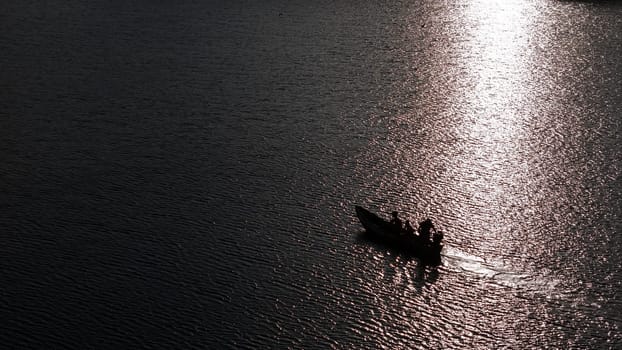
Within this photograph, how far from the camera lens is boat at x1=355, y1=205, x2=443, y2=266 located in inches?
1516

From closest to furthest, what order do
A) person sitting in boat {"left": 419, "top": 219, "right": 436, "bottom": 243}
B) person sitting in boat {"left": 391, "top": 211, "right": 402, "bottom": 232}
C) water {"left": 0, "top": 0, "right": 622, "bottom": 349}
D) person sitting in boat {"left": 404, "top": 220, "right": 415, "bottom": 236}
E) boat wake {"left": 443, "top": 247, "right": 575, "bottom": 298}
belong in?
water {"left": 0, "top": 0, "right": 622, "bottom": 349}, boat wake {"left": 443, "top": 247, "right": 575, "bottom": 298}, person sitting in boat {"left": 419, "top": 219, "right": 436, "bottom": 243}, person sitting in boat {"left": 404, "top": 220, "right": 415, "bottom": 236}, person sitting in boat {"left": 391, "top": 211, "right": 402, "bottom": 232}

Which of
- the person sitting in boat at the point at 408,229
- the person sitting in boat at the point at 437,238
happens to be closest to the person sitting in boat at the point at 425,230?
the person sitting in boat at the point at 437,238

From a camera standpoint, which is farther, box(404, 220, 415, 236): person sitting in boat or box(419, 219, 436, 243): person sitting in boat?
box(404, 220, 415, 236): person sitting in boat

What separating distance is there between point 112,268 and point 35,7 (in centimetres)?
7406

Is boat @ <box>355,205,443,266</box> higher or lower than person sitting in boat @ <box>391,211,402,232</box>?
lower

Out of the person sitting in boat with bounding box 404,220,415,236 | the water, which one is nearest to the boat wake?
the water

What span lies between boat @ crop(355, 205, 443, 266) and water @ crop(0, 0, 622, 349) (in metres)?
0.72

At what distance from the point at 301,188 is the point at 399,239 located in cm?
933

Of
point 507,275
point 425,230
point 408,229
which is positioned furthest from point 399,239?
point 507,275

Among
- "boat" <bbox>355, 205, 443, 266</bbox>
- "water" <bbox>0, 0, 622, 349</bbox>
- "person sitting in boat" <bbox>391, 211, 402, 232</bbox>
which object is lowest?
"water" <bbox>0, 0, 622, 349</bbox>

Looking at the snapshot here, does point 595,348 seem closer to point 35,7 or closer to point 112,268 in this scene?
point 112,268

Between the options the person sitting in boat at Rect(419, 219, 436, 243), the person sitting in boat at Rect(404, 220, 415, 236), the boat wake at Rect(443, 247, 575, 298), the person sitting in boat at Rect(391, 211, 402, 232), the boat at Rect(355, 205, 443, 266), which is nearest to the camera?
the boat wake at Rect(443, 247, 575, 298)

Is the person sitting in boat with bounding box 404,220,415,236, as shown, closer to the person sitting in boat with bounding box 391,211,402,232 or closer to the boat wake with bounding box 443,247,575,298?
the person sitting in boat with bounding box 391,211,402,232

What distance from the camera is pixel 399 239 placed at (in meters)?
39.9
